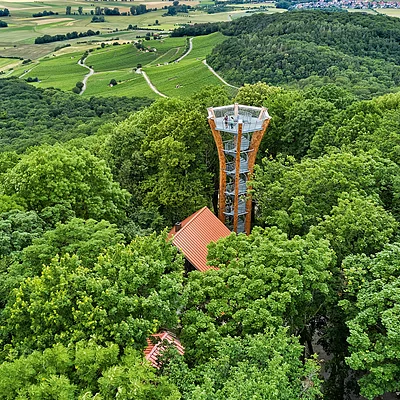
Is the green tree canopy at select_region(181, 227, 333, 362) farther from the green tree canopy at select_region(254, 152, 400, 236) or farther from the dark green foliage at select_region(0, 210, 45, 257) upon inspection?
the dark green foliage at select_region(0, 210, 45, 257)

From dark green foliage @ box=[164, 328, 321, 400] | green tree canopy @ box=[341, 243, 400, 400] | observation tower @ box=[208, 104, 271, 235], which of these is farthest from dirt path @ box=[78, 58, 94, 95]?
dark green foliage @ box=[164, 328, 321, 400]

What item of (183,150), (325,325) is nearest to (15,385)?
(325,325)

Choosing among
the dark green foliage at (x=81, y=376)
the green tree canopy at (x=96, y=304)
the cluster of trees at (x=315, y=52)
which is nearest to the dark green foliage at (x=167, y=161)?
the green tree canopy at (x=96, y=304)

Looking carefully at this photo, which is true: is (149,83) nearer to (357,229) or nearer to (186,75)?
(186,75)

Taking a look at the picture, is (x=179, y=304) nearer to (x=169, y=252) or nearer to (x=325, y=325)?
(x=169, y=252)

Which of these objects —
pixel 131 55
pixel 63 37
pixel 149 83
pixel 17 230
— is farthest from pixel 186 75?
pixel 17 230

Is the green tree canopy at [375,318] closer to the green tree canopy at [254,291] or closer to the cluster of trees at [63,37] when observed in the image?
the green tree canopy at [254,291]
